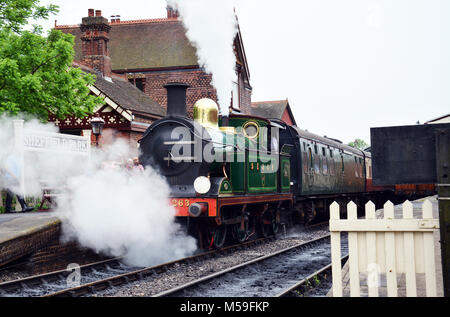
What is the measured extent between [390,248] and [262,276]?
153 inches

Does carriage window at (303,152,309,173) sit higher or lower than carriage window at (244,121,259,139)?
lower

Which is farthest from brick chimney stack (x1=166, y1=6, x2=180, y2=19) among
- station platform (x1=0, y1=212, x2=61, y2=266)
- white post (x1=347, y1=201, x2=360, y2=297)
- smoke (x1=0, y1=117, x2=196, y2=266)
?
white post (x1=347, y1=201, x2=360, y2=297)

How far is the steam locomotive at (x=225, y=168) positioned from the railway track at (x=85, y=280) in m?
1.00

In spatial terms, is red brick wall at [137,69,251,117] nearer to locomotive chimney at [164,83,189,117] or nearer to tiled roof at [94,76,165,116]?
tiled roof at [94,76,165,116]

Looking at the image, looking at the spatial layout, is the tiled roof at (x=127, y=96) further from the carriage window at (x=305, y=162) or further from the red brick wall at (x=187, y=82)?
the carriage window at (x=305, y=162)

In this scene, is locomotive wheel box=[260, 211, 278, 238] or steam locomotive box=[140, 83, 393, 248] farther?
locomotive wheel box=[260, 211, 278, 238]

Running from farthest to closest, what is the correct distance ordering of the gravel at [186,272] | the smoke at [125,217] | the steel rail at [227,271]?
1. the smoke at [125,217]
2. the gravel at [186,272]
3. the steel rail at [227,271]

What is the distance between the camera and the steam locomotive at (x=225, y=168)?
32.5 ft

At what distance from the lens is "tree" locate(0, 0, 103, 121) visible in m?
13.9

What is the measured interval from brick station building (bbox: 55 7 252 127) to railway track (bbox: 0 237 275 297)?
13.9 metres

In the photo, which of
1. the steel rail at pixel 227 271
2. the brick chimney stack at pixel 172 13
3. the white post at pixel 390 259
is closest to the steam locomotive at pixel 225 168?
the steel rail at pixel 227 271

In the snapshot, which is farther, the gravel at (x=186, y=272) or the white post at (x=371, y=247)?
the gravel at (x=186, y=272)

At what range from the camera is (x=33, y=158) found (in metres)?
12.3

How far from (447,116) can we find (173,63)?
1259 cm
